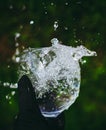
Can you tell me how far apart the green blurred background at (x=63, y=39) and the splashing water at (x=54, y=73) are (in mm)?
30

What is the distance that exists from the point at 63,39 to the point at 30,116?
44cm

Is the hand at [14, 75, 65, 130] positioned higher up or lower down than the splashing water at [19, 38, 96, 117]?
lower down

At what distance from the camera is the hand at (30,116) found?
6.42 ft

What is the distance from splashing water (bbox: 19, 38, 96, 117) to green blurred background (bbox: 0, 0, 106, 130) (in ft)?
0.10

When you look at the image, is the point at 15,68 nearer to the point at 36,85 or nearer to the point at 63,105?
the point at 36,85

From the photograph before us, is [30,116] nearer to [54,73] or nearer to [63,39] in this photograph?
[54,73]

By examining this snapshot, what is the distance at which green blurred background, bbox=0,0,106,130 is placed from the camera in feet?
6.47

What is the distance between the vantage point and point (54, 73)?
201 centimetres

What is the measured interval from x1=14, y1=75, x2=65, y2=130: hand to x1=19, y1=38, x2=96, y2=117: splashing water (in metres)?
0.03

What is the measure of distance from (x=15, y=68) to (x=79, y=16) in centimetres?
44

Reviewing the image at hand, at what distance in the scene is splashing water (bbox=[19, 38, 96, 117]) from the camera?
1983mm

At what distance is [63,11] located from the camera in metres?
2.04

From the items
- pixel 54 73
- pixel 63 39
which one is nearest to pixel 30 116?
pixel 54 73

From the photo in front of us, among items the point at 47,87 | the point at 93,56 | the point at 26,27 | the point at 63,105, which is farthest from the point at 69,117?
the point at 26,27
